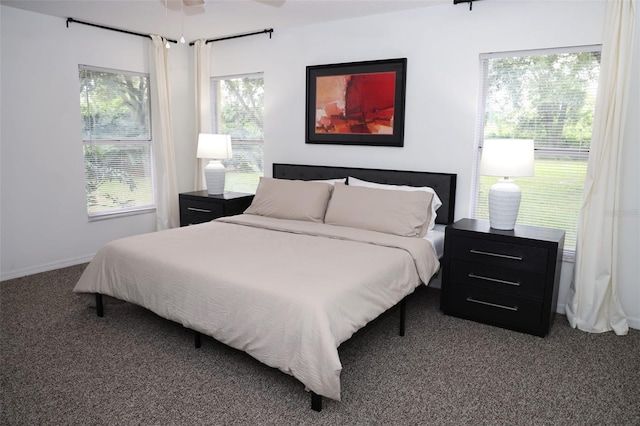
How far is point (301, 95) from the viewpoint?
4676 mm

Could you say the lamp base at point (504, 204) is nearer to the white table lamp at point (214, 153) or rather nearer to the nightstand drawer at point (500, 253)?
the nightstand drawer at point (500, 253)

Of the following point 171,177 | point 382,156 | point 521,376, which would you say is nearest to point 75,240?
point 171,177


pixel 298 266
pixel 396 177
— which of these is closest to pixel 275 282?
pixel 298 266

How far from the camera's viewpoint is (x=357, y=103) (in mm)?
4277

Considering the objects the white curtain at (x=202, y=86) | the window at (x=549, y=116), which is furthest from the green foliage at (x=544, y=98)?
the white curtain at (x=202, y=86)

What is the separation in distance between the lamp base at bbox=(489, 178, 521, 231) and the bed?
48cm

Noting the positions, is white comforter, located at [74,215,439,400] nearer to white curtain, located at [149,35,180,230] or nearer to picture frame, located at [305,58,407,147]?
picture frame, located at [305,58,407,147]

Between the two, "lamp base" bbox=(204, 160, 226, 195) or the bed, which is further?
"lamp base" bbox=(204, 160, 226, 195)

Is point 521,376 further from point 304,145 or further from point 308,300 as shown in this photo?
point 304,145

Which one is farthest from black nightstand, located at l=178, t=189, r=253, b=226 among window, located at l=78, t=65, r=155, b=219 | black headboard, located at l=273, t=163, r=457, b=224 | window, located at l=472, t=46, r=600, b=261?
window, located at l=472, t=46, r=600, b=261

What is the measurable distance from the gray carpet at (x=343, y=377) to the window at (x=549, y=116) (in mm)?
903

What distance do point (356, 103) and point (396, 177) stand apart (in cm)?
83

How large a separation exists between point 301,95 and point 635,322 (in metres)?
3.47

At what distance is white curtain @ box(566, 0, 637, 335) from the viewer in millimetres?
2969
